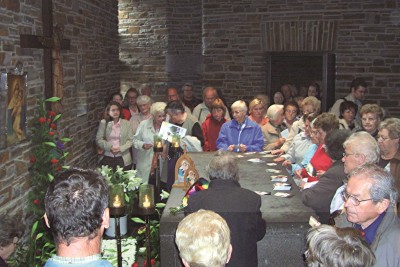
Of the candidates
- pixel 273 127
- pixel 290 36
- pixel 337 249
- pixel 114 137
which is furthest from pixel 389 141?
pixel 290 36

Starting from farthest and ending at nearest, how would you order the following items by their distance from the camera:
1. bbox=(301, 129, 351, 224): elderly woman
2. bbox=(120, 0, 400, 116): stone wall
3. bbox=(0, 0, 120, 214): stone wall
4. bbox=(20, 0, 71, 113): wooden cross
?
1. bbox=(120, 0, 400, 116): stone wall
2. bbox=(20, 0, 71, 113): wooden cross
3. bbox=(0, 0, 120, 214): stone wall
4. bbox=(301, 129, 351, 224): elderly woman

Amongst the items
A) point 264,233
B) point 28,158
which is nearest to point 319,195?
point 264,233

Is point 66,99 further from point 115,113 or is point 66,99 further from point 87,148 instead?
point 87,148

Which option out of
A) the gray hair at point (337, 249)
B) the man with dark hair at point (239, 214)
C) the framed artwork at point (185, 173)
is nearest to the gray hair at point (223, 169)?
the man with dark hair at point (239, 214)

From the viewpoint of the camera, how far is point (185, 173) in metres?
5.23

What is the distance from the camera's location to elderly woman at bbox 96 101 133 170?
8.03 meters

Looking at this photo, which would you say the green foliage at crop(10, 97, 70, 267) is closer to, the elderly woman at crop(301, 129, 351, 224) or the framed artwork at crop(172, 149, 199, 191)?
the framed artwork at crop(172, 149, 199, 191)

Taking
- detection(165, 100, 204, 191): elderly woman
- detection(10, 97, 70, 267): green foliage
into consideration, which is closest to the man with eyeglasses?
detection(165, 100, 204, 191): elderly woman

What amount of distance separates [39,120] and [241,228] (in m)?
3.10

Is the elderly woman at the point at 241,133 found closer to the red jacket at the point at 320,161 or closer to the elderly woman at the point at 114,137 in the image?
the elderly woman at the point at 114,137

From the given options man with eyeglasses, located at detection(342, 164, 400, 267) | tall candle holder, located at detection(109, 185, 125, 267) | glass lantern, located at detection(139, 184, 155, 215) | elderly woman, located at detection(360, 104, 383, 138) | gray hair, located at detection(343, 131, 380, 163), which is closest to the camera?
man with eyeglasses, located at detection(342, 164, 400, 267)

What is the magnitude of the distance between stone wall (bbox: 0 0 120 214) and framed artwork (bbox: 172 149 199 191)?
1.65m

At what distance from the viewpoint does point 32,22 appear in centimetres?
616

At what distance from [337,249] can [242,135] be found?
4.45 meters
